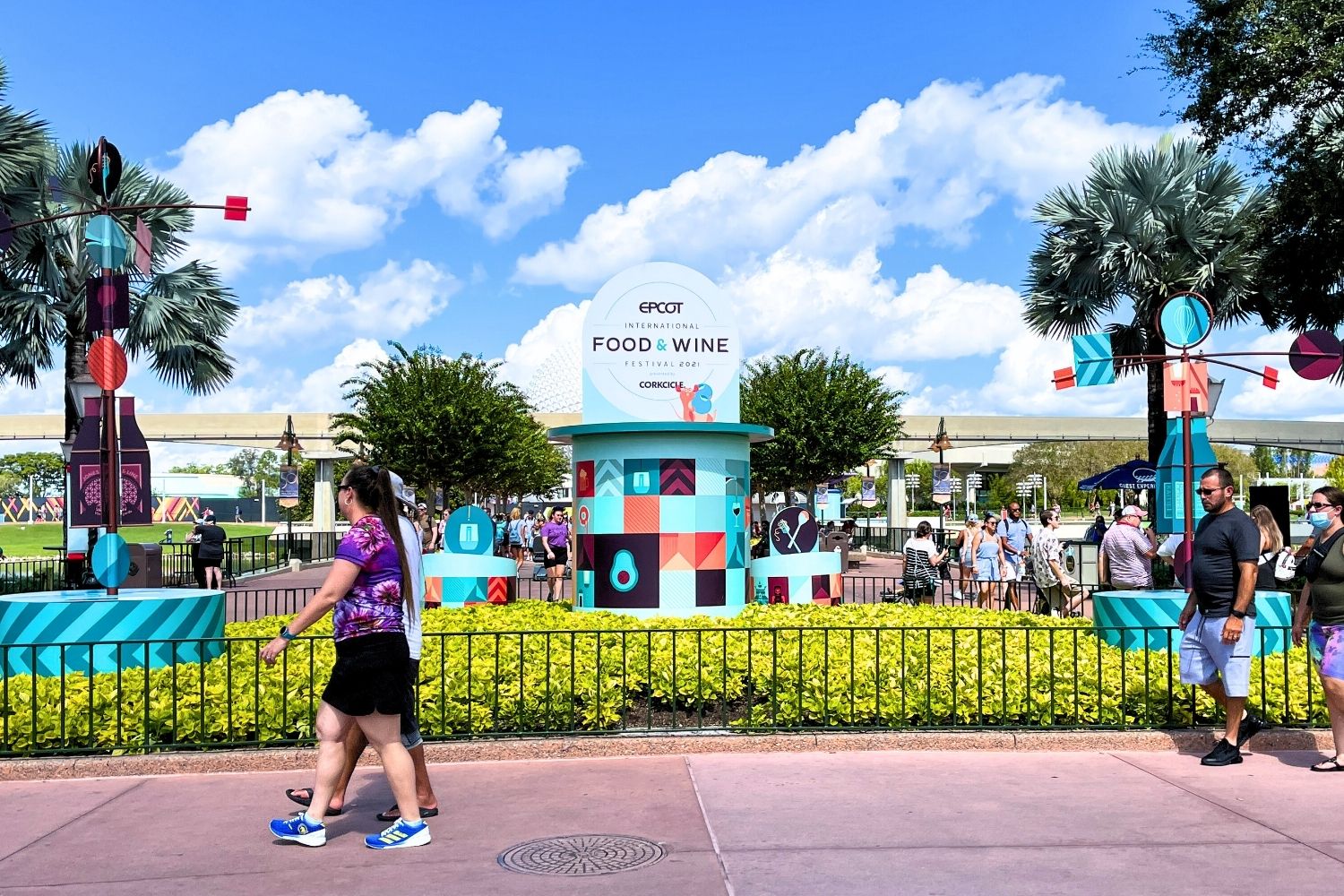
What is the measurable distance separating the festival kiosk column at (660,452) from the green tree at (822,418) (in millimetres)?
25447

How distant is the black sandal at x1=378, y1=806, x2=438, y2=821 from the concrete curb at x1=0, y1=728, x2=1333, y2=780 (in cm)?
140

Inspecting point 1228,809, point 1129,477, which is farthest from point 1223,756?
point 1129,477

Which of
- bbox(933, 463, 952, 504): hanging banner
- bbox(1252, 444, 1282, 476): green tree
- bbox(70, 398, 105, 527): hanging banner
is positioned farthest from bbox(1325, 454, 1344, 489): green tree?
bbox(70, 398, 105, 527): hanging banner

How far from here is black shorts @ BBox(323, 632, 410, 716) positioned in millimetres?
5410

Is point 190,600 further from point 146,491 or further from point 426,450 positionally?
point 426,450

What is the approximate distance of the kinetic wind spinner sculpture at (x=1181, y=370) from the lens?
32.9 ft

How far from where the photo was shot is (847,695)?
802cm

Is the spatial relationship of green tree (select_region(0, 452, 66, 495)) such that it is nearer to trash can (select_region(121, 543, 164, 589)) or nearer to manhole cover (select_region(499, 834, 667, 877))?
trash can (select_region(121, 543, 164, 589))

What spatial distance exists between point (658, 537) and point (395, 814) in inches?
260

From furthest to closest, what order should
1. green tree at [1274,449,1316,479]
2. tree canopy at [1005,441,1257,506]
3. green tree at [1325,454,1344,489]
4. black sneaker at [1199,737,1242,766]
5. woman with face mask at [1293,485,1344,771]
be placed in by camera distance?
green tree at [1274,449,1316,479]
tree canopy at [1005,441,1257,506]
green tree at [1325,454,1344,489]
black sneaker at [1199,737,1242,766]
woman with face mask at [1293,485,1344,771]

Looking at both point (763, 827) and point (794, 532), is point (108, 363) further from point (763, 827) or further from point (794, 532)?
point (794, 532)

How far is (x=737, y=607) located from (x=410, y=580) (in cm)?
743

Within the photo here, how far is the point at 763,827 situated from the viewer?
5.75 meters

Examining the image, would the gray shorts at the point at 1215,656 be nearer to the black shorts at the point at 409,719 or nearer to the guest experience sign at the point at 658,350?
the black shorts at the point at 409,719
